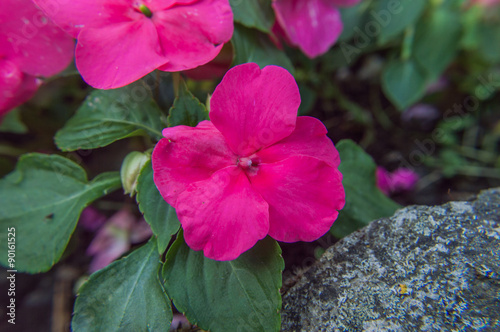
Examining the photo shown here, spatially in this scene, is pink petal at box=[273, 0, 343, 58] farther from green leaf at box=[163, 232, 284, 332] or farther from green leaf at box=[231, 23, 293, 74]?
green leaf at box=[163, 232, 284, 332]

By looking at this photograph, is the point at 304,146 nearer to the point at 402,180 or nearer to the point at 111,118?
the point at 111,118

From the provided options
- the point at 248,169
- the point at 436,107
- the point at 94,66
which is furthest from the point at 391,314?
the point at 436,107

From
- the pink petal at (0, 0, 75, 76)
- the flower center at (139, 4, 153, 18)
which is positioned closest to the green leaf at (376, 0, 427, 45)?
the flower center at (139, 4, 153, 18)

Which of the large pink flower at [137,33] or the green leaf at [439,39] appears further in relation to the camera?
the green leaf at [439,39]

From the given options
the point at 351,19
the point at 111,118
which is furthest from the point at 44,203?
the point at 351,19

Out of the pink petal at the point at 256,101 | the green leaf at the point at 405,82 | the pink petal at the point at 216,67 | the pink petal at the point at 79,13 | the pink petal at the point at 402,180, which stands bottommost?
the pink petal at the point at 402,180

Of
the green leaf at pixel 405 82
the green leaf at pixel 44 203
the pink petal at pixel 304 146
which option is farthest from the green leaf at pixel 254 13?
the green leaf at pixel 405 82

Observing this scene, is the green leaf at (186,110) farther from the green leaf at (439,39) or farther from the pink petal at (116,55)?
the green leaf at (439,39)

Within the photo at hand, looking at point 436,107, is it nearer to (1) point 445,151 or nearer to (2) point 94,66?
(1) point 445,151
